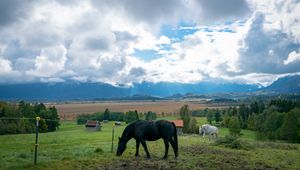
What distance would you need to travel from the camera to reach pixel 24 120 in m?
63.8

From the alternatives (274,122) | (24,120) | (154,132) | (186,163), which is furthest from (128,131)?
(274,122)

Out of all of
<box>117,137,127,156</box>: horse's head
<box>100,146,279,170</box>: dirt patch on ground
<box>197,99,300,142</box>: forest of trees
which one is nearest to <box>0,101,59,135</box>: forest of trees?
<box>117,137,127,156</box>: horse's head

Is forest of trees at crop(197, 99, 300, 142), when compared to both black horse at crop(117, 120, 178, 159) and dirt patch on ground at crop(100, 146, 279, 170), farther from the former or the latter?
black horse at crop(117, 120, 178, 159)

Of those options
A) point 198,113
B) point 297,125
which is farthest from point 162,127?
point 198,113

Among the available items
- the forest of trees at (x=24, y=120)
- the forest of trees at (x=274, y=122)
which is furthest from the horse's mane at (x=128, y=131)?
the forest of trees at (x=274, y=122)

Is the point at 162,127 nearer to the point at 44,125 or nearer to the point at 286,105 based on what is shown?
the point at 44,125

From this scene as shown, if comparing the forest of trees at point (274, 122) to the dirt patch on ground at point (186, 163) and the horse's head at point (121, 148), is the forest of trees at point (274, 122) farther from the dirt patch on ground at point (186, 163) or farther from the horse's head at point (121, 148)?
the horse's head at point (121, 148)

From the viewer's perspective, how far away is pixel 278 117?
7912 centimetres

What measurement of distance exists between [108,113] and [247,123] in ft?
168

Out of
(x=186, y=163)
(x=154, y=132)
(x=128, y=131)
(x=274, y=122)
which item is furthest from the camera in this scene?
(x=274, y=122)

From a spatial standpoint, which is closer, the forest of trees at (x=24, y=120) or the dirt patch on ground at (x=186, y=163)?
the dirt patch on ground at (x=186, y=163)

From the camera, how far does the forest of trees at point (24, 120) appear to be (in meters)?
58.0

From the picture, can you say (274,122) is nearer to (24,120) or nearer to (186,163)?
(24,120)

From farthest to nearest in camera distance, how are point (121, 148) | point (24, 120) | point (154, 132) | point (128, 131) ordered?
point (24, 120) < point (128, 131) < point (121, 148) < point (154, 132)
